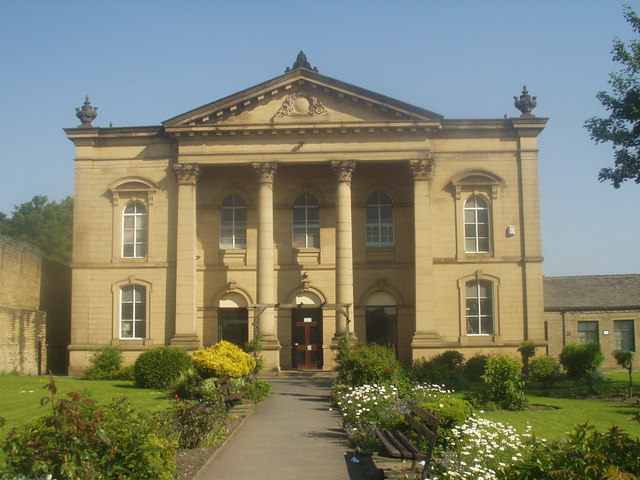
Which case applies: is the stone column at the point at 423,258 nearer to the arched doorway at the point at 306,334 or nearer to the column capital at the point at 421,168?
the column capital at the point at 421,168

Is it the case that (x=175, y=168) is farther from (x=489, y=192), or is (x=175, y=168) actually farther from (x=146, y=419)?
(x=146, y=419)

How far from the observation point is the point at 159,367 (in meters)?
28.0

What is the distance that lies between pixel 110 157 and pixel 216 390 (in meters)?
20.4

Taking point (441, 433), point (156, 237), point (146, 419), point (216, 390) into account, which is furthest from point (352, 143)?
point (146, 419)

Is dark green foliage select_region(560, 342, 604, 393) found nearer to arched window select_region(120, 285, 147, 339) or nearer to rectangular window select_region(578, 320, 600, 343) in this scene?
rectangular window select_region(578, 320, 600, 343)

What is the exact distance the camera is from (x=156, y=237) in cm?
3591

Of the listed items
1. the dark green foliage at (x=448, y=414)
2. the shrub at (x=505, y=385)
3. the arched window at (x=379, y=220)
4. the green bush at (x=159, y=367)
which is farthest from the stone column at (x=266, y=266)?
the dark green foliage at (x=448, y=414)

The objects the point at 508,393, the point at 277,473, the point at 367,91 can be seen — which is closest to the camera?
the point at 277,473

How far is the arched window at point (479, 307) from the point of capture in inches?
1395

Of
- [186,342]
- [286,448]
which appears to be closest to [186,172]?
[186,342]

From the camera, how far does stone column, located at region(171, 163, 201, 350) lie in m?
34.6

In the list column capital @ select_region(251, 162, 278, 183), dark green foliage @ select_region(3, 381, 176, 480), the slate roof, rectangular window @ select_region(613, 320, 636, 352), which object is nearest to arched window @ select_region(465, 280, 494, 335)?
column capital @ select_region(251, 162, 278, 183)

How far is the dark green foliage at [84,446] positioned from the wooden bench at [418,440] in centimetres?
344

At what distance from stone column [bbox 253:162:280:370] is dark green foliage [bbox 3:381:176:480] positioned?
79.1 ft
